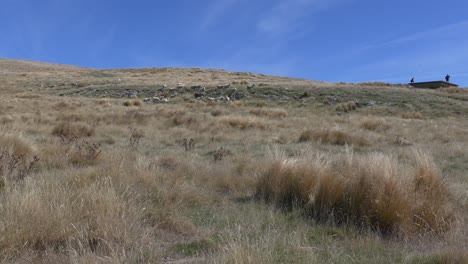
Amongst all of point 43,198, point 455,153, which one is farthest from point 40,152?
point 455,153

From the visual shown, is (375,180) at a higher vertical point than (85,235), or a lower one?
higher

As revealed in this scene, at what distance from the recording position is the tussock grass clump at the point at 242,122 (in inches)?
645

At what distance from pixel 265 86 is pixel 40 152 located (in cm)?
2440

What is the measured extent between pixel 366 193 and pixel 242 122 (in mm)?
11932

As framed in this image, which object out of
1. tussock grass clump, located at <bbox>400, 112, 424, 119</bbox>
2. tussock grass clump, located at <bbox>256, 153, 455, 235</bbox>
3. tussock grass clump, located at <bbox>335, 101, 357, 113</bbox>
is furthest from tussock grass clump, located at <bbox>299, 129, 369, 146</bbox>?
tussock grass clump, located at <bbox>335, 101, 357, 113</bbox>

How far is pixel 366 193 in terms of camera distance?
4914 mm

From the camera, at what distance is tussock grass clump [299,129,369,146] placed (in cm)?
1227

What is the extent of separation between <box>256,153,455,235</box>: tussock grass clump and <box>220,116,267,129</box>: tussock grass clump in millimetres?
10316

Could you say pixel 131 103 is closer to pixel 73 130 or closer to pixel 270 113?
pixel 270 113

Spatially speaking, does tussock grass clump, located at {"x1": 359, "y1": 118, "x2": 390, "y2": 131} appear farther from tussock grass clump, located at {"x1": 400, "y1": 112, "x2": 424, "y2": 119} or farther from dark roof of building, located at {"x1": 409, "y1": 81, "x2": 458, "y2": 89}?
dark roof of building, located at {"x1": 409, "y1": 81, "x2": 458, "y2": 89}

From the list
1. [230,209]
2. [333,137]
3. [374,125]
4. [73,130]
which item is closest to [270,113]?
[374,125]

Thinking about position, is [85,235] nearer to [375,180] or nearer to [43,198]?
[43,198]

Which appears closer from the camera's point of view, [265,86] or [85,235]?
[85,235]

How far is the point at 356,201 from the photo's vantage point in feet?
16.3
